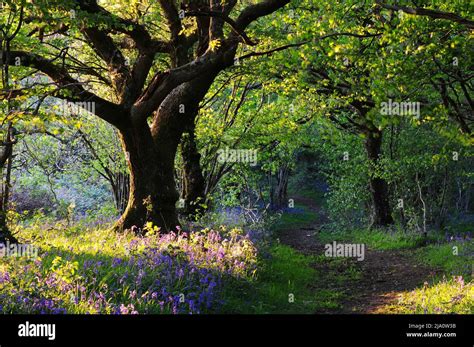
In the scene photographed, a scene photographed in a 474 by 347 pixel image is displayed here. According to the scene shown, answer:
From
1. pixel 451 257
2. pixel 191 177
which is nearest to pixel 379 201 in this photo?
pixel 451 257

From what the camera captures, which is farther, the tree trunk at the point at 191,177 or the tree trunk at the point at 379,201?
the tree trunk at the point at 379,201

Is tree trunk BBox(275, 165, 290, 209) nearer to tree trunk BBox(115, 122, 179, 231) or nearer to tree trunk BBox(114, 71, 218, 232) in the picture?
tree trunk BBox(114, 71, 218, 232)

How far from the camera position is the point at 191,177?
1622 cm

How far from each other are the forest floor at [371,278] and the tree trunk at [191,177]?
14.1ft

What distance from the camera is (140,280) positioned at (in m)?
7.72

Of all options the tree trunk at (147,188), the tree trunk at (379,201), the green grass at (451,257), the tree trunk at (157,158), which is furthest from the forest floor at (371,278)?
the tree trunk at (157,158)

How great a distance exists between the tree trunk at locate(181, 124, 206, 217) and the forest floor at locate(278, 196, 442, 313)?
4.31 m

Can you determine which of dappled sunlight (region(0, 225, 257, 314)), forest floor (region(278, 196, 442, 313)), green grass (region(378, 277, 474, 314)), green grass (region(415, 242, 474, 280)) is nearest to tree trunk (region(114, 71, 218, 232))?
dappled sunlight (region(0, 225, 257, 314))

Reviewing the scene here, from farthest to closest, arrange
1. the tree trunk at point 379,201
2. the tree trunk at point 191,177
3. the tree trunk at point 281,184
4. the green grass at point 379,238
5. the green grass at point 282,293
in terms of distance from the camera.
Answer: the tree trunk at point 281,184 → the tree trunk at point 379,201 → the green grass at point 379,238 → the tree trunk at point 191,177 → the green grass at point 282,293

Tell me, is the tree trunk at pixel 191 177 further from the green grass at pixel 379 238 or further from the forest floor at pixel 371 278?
the green grass at pixel 379 238

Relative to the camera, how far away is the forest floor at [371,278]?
10.1 m

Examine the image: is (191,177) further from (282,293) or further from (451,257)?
(451,257)

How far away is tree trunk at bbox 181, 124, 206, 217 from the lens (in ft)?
52.5

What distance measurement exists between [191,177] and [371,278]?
6.49m
